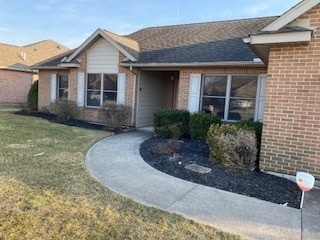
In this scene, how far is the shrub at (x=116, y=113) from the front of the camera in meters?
11.6

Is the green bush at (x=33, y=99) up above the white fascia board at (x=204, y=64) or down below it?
below

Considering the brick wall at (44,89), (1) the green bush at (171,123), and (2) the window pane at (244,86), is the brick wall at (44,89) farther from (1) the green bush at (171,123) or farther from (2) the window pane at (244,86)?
(2) the window pane at (244,86)

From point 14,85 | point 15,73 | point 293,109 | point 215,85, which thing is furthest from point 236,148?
point 15,73

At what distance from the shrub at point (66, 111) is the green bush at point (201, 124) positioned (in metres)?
6.88

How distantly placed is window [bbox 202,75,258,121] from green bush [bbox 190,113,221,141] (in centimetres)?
126

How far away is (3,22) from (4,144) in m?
25.4

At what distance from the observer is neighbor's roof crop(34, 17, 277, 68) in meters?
10.2

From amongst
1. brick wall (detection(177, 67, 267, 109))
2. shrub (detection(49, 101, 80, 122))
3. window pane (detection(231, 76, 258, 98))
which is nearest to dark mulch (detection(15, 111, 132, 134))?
shrub (detection(49, 101, 80, 122))

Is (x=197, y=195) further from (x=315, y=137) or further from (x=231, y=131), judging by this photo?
(x=315, y=137)

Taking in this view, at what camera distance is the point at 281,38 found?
209 inches

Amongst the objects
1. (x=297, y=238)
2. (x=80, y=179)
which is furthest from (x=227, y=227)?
(x=80, y=179)

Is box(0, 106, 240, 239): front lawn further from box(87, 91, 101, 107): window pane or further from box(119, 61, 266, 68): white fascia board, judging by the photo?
box(87, 91, 101, 107): window pane

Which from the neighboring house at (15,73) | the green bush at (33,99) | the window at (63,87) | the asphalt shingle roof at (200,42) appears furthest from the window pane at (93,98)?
the neighboring house at (15,73)

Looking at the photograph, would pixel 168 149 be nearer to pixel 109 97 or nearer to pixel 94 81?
pixel 109 97
